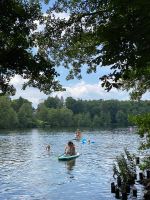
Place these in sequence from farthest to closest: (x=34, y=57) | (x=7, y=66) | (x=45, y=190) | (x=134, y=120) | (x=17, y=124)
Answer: (x=17, y=124), (x=45, y=190), (x=134, y=120), (x=34, y=57), (x=7, y=66)

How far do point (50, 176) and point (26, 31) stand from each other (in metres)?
21.0

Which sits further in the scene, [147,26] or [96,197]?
[96,197]

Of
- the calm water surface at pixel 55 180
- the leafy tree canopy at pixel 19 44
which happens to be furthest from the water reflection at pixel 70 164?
the leafy tree canopy at pixel 19 44

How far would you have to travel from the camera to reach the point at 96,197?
2491cm

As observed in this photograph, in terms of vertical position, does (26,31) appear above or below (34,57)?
above

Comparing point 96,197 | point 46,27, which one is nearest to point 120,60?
point 46,27

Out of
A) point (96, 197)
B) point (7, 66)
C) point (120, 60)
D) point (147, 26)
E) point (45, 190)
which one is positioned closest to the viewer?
point (147, 26)


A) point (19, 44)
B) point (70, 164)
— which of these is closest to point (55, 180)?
point (70, 164)

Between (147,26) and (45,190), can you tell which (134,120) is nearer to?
(45,190)

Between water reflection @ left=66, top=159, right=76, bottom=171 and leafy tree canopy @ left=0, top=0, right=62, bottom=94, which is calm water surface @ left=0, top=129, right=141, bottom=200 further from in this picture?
leafy tree canopy @ left=0, top=0, right=62, bottom=94

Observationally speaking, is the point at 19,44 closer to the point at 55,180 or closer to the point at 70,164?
the point at 55,180

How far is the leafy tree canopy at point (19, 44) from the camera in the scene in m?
14.1

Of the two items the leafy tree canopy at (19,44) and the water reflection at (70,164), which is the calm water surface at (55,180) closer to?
the water reflection at (70,164)

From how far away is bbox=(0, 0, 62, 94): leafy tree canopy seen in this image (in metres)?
14.1
